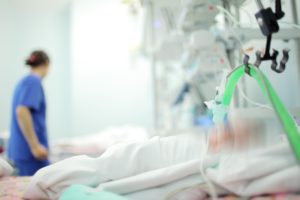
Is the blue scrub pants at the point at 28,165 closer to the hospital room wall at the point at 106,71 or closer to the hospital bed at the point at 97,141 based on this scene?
the hospital bed at the point at 97,141

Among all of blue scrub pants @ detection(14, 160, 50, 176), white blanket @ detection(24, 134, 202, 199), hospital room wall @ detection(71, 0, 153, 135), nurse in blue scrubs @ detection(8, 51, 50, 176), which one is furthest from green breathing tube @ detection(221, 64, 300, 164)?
hospital room wall @ detection(71, 0, 153, 135)

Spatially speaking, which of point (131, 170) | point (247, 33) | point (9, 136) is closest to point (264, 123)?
point (131, 170)

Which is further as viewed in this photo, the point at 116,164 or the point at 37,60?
the point at 37,60

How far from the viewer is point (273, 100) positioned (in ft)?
1.90

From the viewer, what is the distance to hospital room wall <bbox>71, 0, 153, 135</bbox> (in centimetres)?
336

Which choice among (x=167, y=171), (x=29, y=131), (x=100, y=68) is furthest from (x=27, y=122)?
(x=100, y=68)

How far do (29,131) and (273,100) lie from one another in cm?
140

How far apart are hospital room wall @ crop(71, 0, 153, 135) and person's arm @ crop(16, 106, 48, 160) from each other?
5.51ft

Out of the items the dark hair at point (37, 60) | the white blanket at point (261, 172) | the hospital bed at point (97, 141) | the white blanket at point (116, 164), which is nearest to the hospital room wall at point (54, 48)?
the hospital bed at point (97, 141)

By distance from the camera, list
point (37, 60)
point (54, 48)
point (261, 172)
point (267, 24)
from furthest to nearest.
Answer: point (54, 48) → point (37, 60) → point (267, 24) → point (261, 172)

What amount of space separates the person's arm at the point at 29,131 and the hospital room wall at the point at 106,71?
5.51 ft

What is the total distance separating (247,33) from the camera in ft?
3.37

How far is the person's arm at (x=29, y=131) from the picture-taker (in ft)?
5.27

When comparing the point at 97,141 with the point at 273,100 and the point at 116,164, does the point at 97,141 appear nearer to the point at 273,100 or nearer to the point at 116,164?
the point at 116,164
